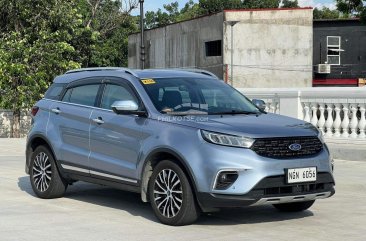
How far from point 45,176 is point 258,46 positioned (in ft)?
118

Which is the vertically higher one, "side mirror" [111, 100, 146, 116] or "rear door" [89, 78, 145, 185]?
"side mirror" [111, 100, 146, 116]

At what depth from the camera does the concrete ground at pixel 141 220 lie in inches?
276

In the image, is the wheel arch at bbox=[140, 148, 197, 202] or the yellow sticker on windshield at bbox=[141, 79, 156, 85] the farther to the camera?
the yellow sticker on windshield at bbox=[141, 79, 156, 85]

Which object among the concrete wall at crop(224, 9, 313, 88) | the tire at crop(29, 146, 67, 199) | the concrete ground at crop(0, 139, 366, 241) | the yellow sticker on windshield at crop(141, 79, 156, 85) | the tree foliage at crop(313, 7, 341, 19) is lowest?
the concrete ground at crop(0, 139, 366, 241)

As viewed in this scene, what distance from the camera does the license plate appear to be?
7109mm

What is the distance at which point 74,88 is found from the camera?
9.35 metres

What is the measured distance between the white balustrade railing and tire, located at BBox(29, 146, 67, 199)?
6763 mm

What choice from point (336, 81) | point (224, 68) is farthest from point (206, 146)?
point (336, 81)

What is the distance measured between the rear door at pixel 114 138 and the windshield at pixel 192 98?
0.89ft

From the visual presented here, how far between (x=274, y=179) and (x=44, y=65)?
1704 centimetres

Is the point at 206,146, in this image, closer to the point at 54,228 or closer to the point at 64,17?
the point at 54,228

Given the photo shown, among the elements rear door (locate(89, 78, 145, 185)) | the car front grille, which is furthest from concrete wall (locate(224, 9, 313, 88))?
the car front grille

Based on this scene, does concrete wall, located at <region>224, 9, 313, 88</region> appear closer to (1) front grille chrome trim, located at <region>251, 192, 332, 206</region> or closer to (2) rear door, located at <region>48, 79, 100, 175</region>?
(2) rear door, located at <region>48, 79, 100, 175</region>

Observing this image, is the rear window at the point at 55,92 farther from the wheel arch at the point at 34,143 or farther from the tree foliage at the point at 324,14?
Result: the tree foliage at the point at 324,14
